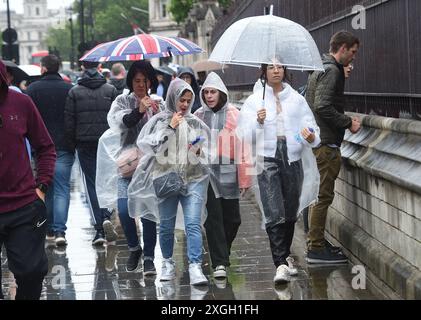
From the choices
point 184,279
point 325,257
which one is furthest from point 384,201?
point 184,279

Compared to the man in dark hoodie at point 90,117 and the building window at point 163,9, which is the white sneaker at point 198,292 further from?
the building window at point 163,9

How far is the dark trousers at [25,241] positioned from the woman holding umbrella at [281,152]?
267 centimetres

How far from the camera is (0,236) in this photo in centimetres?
712

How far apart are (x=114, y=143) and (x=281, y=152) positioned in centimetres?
191

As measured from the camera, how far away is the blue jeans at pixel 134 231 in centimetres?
1015

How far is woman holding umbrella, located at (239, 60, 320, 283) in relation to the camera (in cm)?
938

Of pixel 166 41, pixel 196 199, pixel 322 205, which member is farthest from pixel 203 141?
pixel 166 41

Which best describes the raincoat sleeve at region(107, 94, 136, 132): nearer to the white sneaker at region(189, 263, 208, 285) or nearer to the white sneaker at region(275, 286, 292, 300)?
the white sneaker at region(189, 263, 208, 285)

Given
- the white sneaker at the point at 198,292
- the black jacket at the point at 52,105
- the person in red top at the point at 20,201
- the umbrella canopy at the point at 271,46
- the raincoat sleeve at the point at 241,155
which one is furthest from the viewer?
the black jacket at the point at 52,105

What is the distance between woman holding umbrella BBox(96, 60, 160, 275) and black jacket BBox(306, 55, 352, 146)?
1511 millimetres

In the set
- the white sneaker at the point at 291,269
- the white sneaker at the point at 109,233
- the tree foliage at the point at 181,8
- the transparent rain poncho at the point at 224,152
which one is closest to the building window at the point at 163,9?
the tree foliage at the point at 181,8

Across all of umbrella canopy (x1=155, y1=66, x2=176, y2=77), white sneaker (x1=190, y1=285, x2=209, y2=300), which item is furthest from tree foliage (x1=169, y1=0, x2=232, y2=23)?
white sneaker (x1=190, y1=285, x2=209, y2=300)
